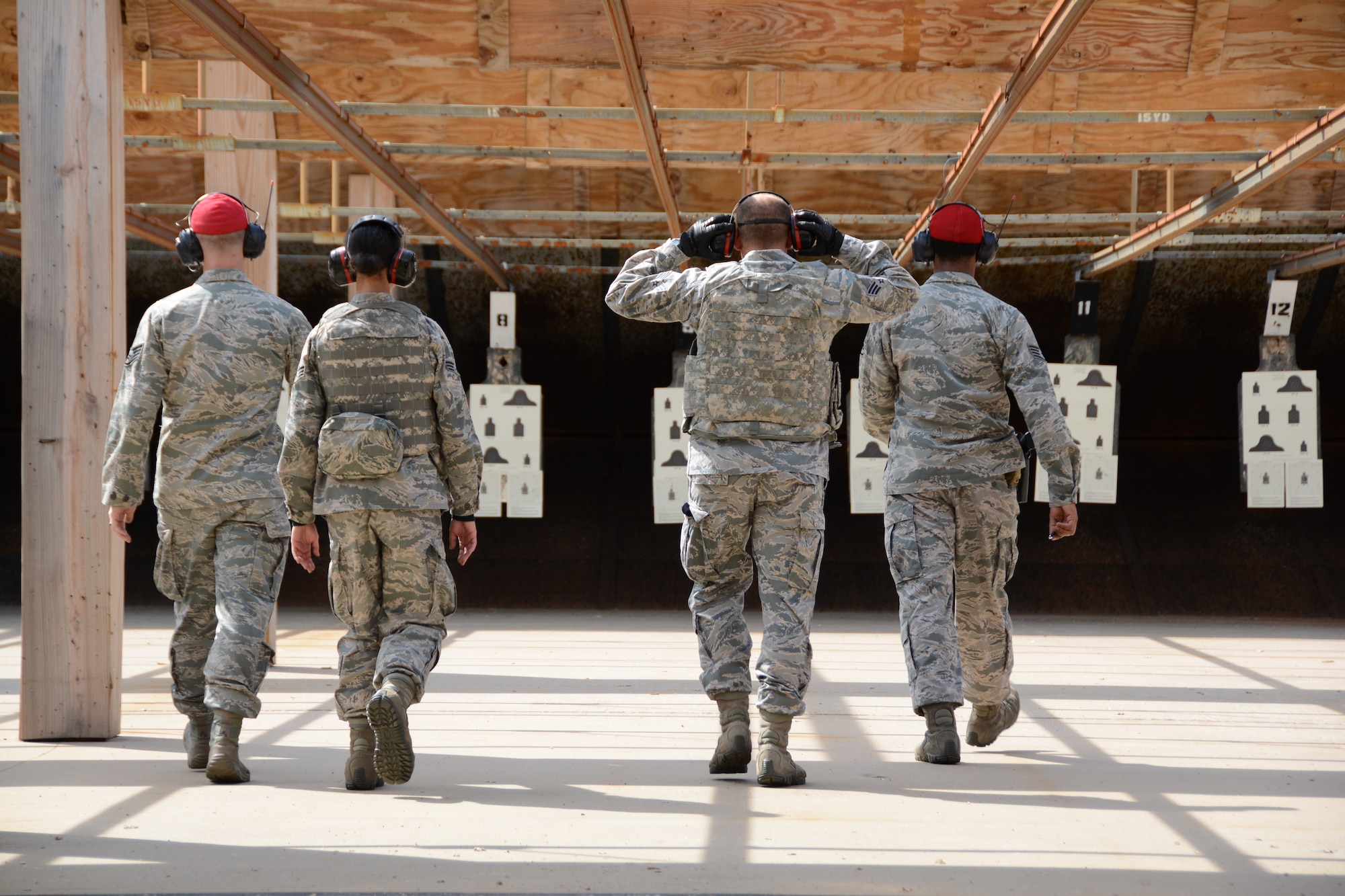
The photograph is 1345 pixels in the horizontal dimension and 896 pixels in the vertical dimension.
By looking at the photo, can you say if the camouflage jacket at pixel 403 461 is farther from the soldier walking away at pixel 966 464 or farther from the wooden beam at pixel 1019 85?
the wooden beam at pixel 1019 85

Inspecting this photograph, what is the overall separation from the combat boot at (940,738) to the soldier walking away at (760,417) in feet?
1.47

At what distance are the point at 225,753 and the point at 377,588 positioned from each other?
0.51 metres

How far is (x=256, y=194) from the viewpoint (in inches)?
202

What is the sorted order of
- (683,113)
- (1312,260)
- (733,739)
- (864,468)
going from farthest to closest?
(864,468) → (1312,260) → (683,113) → (733,739)

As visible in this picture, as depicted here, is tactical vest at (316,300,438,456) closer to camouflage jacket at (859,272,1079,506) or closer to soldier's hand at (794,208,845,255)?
soldier's hand at (794,208,845,255)

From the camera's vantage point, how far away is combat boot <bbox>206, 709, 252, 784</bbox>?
2650 mm

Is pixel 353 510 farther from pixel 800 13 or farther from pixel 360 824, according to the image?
pixel 800 13

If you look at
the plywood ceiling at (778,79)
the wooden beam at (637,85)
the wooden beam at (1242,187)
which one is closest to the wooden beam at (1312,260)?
the plywood ceiling at (778,79)

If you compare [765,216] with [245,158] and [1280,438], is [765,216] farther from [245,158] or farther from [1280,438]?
[1280,438]

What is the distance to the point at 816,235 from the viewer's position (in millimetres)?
2887

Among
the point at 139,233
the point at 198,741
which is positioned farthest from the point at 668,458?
the point at 198,741

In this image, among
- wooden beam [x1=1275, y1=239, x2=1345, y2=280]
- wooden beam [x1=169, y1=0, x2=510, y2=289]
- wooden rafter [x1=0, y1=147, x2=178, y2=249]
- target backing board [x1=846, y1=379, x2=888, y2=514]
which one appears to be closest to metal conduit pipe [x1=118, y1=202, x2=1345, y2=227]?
wooden rafter [x1=0, y1=147, x2=178, y2=249]

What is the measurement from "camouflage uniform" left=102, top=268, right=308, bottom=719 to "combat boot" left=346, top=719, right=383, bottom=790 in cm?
36

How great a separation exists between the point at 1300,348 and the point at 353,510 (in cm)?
804
